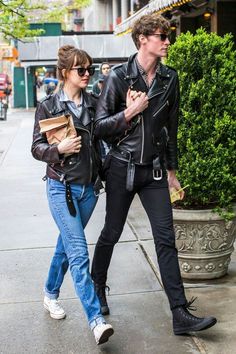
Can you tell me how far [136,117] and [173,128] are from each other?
1.21 ft

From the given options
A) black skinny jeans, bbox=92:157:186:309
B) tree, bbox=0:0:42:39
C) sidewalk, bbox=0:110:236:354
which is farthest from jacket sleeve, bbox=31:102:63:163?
tree, bbox=0:0:42:39

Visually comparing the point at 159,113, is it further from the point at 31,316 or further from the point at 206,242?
the point at 31,316

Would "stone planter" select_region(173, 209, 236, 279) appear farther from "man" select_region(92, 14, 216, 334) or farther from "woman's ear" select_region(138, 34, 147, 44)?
"woman's ear" select_region(138, 34, 147, 44)

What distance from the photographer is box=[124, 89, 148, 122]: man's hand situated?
3883mm

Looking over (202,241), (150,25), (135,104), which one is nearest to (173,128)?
(135,104)

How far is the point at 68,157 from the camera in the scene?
155 inches

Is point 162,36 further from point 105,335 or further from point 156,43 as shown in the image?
point 105,335

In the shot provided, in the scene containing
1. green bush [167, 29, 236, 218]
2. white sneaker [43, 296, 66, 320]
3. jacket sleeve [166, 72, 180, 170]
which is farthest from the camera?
green bush [167, 29, 236, 218]

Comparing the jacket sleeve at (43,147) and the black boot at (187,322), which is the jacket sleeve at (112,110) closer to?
the jacket sleeve at (43,147)

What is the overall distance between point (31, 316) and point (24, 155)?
9.83 m

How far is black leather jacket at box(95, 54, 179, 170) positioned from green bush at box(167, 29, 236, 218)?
71 centimetres

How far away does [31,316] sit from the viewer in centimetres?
454

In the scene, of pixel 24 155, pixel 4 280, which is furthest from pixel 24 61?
pixel 4 280

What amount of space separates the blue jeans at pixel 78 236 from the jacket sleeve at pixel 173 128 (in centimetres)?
61
